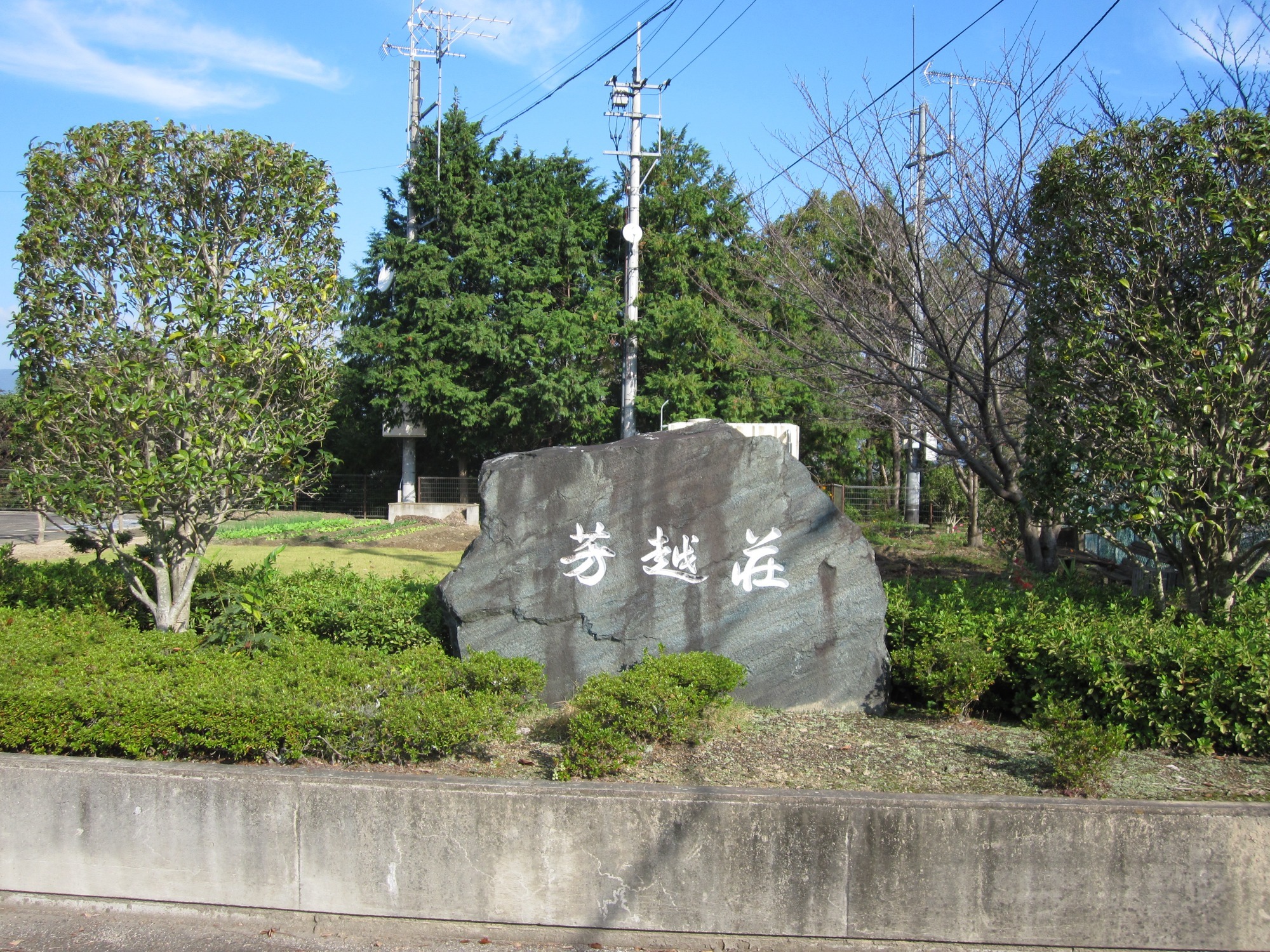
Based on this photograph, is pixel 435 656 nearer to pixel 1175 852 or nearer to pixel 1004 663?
pixel 1004 663

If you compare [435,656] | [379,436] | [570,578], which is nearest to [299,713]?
[435,656]

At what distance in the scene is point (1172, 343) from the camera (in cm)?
515

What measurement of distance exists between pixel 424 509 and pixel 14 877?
67.2 feet

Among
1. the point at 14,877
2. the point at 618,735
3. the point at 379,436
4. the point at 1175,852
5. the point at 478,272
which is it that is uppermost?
the point at 478,272

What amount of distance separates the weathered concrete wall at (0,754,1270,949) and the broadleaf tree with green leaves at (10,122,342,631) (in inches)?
89.3

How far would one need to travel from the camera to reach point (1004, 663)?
527 cm

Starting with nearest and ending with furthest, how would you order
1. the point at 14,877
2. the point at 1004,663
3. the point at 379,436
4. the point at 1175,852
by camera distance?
the point at 1175,852
the point at 14,877
the point at 1004,663
the point at 379,436

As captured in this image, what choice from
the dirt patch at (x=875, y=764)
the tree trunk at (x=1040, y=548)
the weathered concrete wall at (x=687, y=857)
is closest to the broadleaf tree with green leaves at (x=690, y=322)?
the tree trunk at (x=1040, y=548)

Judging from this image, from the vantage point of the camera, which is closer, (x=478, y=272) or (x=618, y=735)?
(x=618, y=735)

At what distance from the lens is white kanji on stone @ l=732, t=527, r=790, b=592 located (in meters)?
5.79

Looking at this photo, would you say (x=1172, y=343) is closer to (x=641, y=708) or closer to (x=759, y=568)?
(x=759, y=568)

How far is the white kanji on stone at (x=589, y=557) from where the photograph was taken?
18.9 ft

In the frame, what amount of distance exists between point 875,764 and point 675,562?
169cm

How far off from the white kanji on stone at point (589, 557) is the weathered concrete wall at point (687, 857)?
196cm
